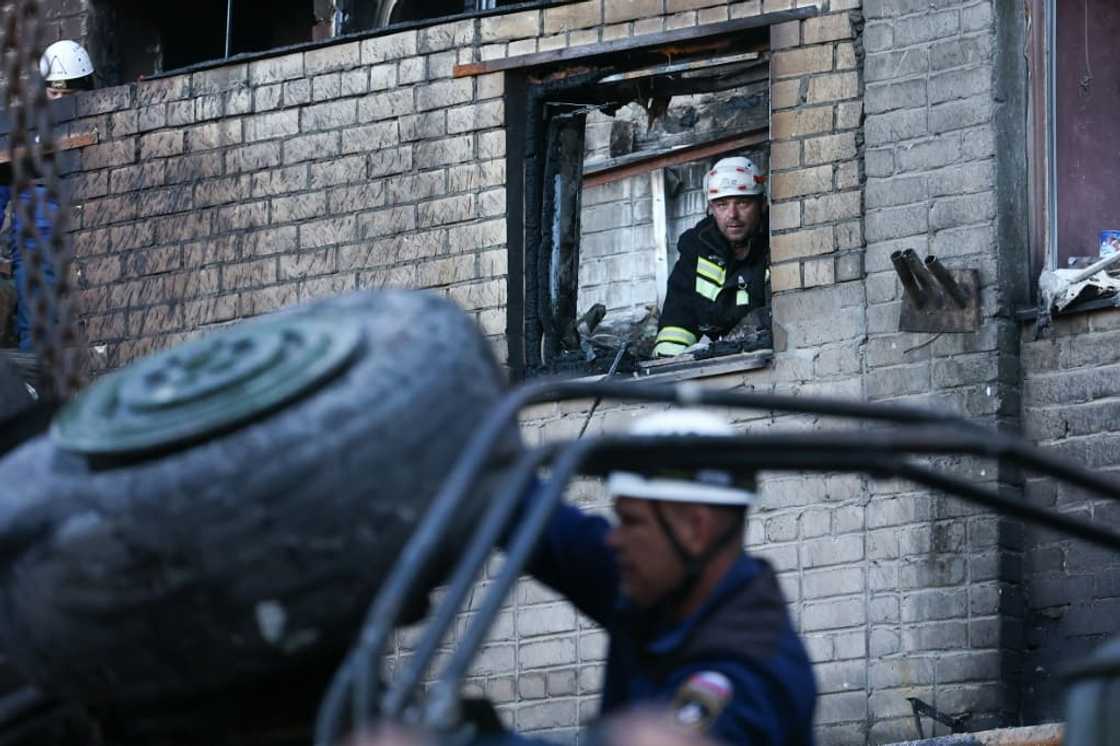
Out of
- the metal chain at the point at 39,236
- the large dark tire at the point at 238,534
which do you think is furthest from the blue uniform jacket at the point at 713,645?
the metal chain at the point at 39,236

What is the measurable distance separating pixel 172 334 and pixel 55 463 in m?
8.92

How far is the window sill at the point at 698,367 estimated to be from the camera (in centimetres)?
1062

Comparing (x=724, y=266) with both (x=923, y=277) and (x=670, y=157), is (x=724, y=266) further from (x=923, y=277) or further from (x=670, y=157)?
(x=923, y=277)

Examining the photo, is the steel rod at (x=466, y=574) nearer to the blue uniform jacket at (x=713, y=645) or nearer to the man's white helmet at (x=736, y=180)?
the blue uniform jacket at (x=713, y=645)

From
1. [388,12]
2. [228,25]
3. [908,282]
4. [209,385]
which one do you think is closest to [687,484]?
[209,385]

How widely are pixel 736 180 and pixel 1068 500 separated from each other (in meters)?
2.25

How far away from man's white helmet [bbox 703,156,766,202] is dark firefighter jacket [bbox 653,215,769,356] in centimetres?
17

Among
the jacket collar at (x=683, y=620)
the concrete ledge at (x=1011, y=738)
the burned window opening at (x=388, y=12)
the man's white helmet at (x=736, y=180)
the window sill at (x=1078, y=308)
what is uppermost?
the burned window opening at (x=388, y=12)

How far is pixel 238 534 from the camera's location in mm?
3326

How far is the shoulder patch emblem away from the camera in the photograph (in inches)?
150

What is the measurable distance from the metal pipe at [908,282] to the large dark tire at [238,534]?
6.59 meters

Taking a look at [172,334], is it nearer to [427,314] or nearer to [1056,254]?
[1056,254]

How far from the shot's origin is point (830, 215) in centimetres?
Answer: 1057

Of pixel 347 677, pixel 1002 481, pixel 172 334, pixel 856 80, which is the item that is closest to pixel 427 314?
pixel 347 677
